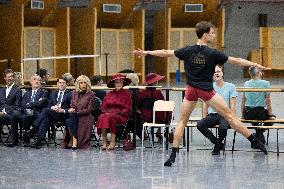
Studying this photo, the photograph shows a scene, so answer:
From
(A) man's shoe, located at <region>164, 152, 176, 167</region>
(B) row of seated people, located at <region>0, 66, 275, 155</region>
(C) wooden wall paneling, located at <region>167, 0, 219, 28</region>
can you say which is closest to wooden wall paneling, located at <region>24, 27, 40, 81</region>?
(C) wooden wall paneling, located at <region>167, 0, 219, 28</region>

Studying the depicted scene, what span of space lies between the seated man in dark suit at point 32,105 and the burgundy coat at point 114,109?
1143 mm

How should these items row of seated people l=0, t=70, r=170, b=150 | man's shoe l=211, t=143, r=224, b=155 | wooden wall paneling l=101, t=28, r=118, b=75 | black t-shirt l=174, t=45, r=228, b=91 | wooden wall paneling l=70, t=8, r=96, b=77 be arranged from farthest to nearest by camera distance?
wooden wall paneling l=101, t=28, r=118, b=75 < wooden wall paneling l=70, t=8, r=96, b=77 < row of seated people l=0, t=70, r=170, b=150 < man's shoe l=211, t=143, r=224, b=155 < black t-shirt l=174, t=45, r=228, b=91

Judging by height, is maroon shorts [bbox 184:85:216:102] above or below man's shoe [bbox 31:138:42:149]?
above

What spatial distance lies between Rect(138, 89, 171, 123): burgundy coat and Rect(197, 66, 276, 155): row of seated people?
86cm

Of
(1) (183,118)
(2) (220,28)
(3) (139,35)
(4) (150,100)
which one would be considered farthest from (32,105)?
(2) (220,28)

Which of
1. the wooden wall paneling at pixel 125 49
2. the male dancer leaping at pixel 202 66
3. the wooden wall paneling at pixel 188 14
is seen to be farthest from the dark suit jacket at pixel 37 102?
the wooden wall paneling at pixel 188 14

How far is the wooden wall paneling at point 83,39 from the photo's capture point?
23.1m

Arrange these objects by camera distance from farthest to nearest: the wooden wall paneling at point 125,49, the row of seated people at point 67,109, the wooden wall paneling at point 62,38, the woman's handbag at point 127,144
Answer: the wooden wall paneling at point 125,49, the wooden wall paneling at point 62,38, the row of seated people at point 67,109, the woman's handbag at point 127,144

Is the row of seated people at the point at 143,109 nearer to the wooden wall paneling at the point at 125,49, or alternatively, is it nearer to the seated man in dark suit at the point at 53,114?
the seated man in dark suit at the point at 53,114

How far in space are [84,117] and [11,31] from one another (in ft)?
29.5

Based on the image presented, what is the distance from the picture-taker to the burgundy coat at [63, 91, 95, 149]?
13789 mm

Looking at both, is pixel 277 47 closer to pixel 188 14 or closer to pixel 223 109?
pixel 188 14

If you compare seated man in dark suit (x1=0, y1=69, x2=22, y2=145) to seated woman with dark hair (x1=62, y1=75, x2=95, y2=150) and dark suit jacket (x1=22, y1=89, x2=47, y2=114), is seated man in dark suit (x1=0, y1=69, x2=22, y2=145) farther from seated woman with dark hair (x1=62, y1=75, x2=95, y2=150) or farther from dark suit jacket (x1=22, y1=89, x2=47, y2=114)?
seated woman with dark hair (x1=62, y1=75, x2=95, y2=150)

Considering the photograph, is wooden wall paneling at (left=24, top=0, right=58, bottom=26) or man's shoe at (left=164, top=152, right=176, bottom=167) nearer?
man's shoe at (left=164, top=152, right=176, bottom=167)
